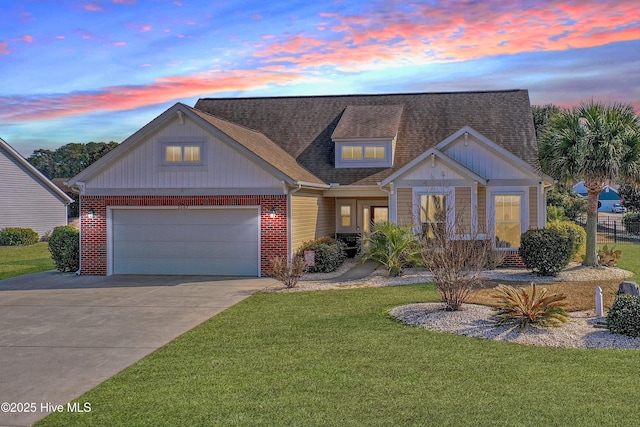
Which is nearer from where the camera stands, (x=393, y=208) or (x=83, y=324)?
(x=83, y=324)

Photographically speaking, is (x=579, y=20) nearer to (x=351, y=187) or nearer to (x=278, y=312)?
(x=351, y=187)

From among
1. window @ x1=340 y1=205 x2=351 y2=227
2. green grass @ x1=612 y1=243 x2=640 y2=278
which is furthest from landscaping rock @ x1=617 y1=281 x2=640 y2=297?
window @ x1=340 y1=205 x2=351 y2=227

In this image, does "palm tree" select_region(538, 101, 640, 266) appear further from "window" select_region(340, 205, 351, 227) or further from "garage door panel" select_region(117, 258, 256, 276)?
"garage door panel" select_region(117, 258, 256, 276)

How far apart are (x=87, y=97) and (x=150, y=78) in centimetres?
578

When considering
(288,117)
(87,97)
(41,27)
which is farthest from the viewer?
(288,117)

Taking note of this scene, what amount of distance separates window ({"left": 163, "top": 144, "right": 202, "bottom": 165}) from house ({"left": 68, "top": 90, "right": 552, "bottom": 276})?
0.03 m

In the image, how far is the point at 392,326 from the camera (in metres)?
11.2

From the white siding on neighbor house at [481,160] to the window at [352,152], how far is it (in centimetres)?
379

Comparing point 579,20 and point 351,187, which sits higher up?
point 579,20

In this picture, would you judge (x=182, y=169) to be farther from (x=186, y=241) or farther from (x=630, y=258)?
(x=630, y=258)

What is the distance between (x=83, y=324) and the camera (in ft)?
39.2

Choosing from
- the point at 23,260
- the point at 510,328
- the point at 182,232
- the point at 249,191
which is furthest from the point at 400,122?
the point at 23,260

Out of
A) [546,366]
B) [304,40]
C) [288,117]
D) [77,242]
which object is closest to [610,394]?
[546,366]

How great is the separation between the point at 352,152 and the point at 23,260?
53.3 ft
